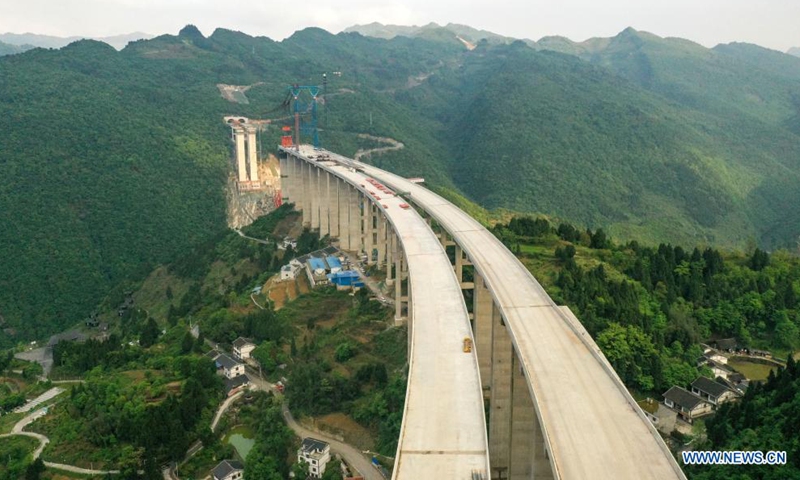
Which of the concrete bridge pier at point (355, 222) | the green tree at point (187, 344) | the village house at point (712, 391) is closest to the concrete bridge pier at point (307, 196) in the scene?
the concrete bridge pier at point (355, 222)

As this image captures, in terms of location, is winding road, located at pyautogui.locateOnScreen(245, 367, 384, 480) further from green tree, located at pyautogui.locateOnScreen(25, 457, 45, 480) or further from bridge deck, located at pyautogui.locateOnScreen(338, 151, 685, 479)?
green tree, located at pyautogui.locateOnScreen(25, 457, 45, 480)

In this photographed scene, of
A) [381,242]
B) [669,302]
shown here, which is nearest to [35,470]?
[381,242]

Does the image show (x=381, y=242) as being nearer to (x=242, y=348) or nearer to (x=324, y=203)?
(x=242, y=348)

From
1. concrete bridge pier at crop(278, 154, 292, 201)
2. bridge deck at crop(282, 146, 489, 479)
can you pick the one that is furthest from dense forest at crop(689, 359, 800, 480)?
concrete bridge pier at crop(278, 154, 292, 201)

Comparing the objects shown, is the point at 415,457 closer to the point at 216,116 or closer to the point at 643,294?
the point at 643,294

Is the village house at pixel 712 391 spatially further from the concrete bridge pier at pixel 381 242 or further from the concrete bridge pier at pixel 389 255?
the concrete bridge pier at pixel 381 242

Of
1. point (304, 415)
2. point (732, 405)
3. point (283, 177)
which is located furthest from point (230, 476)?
point (283, 177)
